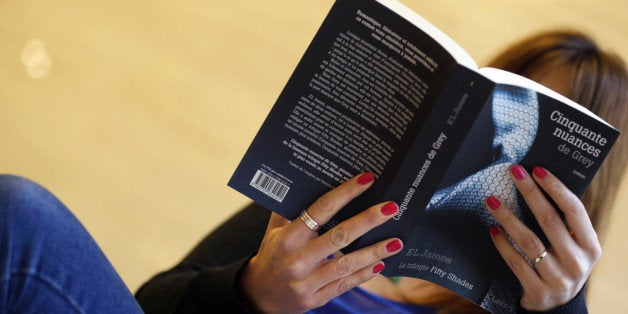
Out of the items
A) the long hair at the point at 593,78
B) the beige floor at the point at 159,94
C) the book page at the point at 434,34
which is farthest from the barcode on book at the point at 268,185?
the beige floor at the point at 159,94

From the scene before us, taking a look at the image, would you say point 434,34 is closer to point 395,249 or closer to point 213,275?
point 395,249

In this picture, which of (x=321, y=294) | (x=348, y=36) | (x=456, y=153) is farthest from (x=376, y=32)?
(x=321, y=294)

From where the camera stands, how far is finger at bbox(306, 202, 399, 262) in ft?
2.70

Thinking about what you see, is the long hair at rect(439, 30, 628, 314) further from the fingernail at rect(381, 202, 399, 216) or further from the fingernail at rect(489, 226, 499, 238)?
the fingernail at rect(381, 202, 399, 216)

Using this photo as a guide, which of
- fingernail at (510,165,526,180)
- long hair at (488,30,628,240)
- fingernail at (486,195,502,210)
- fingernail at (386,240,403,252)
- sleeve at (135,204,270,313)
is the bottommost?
sleeve at (135,204,270,313)

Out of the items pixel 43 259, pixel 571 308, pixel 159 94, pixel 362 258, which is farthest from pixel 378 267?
pixel 159 94

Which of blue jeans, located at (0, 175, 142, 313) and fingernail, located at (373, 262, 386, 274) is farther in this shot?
fingernail, located at (373, 262, 386, 274)

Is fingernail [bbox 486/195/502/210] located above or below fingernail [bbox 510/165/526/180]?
below

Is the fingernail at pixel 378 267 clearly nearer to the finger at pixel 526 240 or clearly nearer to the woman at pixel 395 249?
the woman at pixel 395 249

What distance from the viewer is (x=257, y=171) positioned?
2.82 feet

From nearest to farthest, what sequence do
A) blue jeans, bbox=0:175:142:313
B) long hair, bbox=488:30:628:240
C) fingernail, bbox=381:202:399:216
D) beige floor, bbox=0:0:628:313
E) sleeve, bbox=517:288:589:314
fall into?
1. blue jeans, bbox=0:175:142:313
2. fingernail, bbox=381:202:399:216
3. sleeve, bbox=517:288:589:314
4. long hair, bbox=488:30:628:240
5. beige floor, bbox=0:0:628:313

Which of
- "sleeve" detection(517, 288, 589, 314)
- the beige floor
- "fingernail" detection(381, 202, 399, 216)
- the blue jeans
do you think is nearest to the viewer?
the blue jeans

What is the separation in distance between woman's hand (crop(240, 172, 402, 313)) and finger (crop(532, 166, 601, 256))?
17cm

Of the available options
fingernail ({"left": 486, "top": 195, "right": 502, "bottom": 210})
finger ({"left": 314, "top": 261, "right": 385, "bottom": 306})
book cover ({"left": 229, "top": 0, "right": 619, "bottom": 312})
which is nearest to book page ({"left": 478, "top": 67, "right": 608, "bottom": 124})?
book cover ({"left": 229, "top": 0, "right": 619, "bottom": 312})
